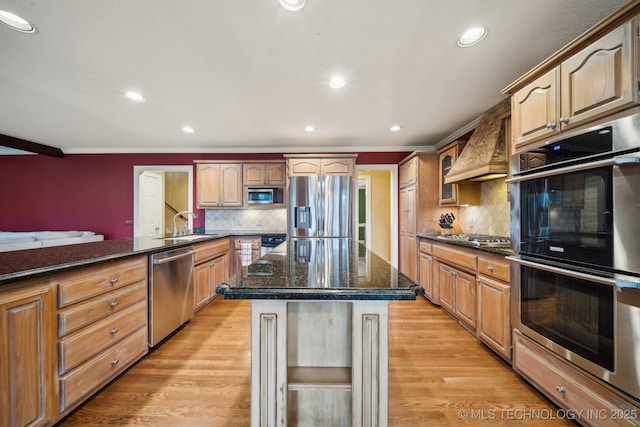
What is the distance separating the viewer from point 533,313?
1666 mm

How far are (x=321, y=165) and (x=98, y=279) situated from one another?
3209 millimetres

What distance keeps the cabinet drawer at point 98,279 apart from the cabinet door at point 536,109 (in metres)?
2.98

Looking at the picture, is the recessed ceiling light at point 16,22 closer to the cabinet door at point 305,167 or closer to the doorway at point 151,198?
the cabinet door at point 305,167

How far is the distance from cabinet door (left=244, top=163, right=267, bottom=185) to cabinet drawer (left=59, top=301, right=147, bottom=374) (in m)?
2.71

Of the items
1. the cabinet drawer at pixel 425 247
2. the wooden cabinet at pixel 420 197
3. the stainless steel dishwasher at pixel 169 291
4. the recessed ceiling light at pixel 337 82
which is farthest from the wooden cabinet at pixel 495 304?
the stainless steel dishwasher at pixel 169 291

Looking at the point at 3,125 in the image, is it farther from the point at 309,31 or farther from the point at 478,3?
the point at 478,3

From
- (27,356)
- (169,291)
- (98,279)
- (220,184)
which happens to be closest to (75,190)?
(220,184)

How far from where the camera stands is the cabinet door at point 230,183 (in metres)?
4.47

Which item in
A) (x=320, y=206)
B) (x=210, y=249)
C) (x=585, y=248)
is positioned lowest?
(x=210, y=249)

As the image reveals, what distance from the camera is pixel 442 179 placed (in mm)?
3680

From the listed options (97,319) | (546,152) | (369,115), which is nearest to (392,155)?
(369,115)

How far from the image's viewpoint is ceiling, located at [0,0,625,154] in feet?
5.01

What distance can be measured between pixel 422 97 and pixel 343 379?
268 cm

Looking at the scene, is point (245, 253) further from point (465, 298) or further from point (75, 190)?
point (75, 190)
